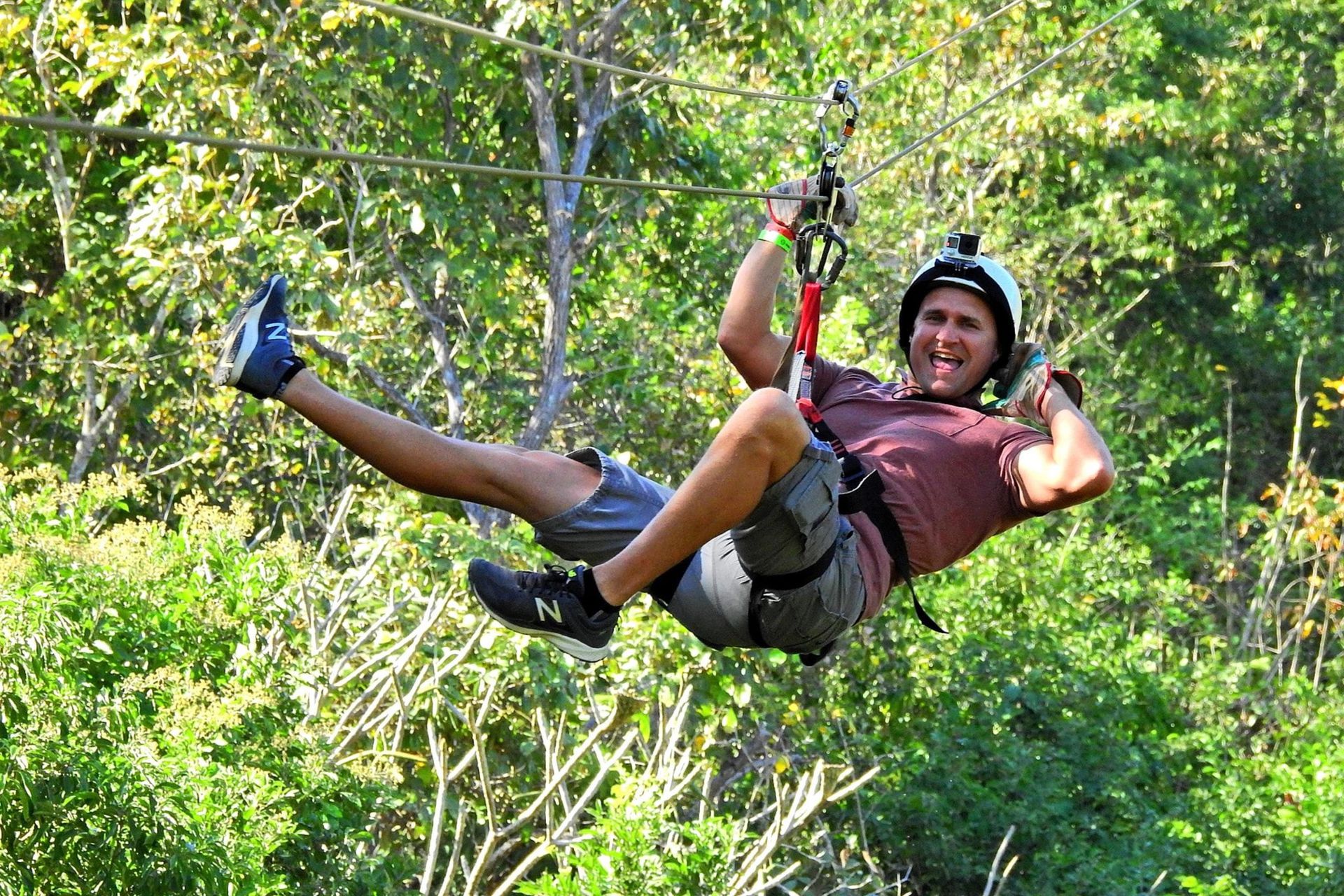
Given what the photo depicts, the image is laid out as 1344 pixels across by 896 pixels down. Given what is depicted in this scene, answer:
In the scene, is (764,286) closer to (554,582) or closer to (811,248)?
(811,248)

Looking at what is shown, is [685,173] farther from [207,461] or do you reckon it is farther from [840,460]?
[840,460]

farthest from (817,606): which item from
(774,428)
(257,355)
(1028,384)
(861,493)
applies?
(257,355)

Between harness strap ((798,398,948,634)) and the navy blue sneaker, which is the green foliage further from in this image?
harness strap ((798,398,948,634))

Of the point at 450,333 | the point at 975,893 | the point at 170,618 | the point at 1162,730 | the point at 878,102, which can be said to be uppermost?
the point at 878,102

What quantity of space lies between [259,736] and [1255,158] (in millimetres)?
9759

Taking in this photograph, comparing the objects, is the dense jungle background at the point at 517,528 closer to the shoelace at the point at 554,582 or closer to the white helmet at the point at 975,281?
the shoelace at the point at 554,582

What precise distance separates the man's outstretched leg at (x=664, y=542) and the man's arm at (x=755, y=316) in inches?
29.7

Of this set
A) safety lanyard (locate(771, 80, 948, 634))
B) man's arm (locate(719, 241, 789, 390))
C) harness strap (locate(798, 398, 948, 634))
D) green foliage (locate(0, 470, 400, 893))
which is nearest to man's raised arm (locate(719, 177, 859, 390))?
man's arm (locate(719, 241, 789, 390))

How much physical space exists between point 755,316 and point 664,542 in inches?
35.1

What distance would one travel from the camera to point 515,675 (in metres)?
6.82

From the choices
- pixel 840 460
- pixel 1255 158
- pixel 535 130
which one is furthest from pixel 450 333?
pixel 1255 158

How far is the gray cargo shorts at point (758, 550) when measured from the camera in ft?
10.8

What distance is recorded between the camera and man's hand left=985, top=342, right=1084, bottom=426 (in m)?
3.86

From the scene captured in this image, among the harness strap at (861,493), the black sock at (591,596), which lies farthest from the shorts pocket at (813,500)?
the black sock at (591,596)
